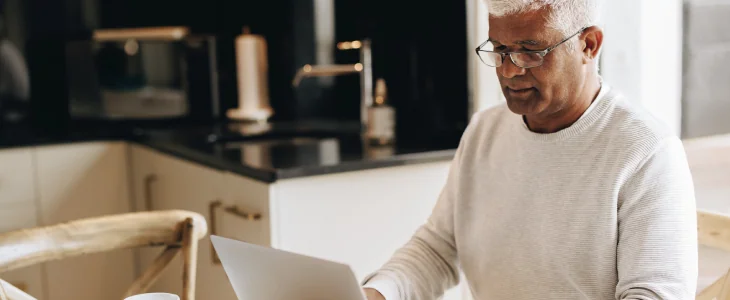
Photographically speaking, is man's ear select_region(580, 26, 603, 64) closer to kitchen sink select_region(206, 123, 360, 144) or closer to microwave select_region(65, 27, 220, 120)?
kitchen sink select_region(206, 123, 360, 144)

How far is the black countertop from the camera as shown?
179cm

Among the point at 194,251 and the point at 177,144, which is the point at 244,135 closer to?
the point at 177,144

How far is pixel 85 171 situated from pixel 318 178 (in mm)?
1192

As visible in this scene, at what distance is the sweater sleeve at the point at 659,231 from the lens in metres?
1.07

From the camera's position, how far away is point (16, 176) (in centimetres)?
253

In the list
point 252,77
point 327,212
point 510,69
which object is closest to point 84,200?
point 252,77

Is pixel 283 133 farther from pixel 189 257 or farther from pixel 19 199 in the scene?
pixel 189 257

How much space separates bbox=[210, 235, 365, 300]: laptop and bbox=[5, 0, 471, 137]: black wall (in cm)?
110

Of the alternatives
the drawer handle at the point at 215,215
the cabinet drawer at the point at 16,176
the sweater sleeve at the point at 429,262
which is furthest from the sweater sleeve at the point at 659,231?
the cabinet drawer at the point at 16,176

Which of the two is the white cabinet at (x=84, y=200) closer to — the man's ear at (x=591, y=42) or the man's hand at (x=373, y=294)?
the man's hand at (x=373, y=294)

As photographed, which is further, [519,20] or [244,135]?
[244,135]

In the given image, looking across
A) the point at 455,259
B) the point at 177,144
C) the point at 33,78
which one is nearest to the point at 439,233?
the point at 455,259

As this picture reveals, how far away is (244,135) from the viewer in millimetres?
2482

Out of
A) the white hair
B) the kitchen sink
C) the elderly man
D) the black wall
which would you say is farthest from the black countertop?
the white hair
